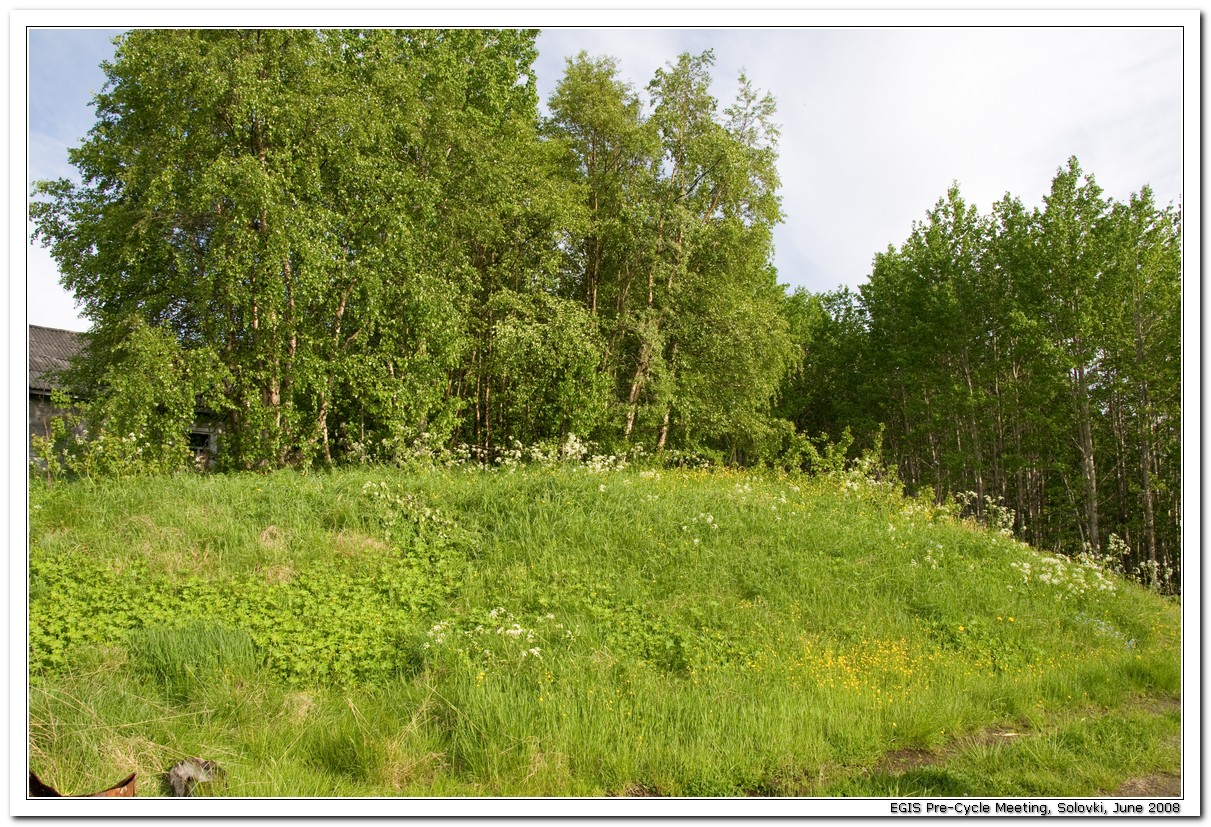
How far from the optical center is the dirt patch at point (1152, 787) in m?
4.68

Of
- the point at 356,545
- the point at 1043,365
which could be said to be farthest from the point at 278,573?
the point at 1043,365

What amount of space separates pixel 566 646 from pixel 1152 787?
14.8 feet

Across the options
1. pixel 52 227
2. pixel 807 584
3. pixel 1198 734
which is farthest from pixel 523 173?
pixel 1198 734

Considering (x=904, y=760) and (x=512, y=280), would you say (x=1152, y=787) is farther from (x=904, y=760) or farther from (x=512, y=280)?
(x=512, y=280)

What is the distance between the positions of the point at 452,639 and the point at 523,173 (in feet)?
43.0

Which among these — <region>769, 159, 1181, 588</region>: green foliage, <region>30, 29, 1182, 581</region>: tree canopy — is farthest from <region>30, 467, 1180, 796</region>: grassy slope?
<region>769, 159, 1181, 588</region>: green foliage

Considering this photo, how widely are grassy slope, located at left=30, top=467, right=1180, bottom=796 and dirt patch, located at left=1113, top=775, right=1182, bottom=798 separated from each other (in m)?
0.08

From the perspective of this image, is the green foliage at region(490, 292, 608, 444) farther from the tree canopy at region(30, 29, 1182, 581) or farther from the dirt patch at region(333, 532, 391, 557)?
the dirt patch at region(333, 532, 391, 557)

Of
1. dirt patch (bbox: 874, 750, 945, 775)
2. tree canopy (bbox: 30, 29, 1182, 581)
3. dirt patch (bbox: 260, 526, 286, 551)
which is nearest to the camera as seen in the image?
dirt patch (bbox: 874, 750, 945, 775)

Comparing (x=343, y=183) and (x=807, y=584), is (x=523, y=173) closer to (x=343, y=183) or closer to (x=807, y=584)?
(x=343, y=183)

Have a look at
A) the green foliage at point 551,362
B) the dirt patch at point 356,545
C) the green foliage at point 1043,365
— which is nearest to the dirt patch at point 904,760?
the dirt patch at point 356,545

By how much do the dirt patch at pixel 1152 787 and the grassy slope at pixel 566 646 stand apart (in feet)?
0.26

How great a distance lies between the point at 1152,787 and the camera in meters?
4.79

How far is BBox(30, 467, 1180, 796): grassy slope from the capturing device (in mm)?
4934
